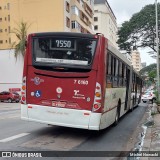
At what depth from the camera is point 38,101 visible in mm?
10242

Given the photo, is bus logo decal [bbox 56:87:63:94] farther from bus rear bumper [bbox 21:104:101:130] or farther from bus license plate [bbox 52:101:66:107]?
bus rear bumper [bbox 21:104:101:130]

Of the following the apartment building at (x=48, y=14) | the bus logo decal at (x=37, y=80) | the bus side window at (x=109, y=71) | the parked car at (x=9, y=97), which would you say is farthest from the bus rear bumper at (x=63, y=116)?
the apartment building at (x=48, y=14)

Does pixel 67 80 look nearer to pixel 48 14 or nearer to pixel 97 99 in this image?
pixel 97 99

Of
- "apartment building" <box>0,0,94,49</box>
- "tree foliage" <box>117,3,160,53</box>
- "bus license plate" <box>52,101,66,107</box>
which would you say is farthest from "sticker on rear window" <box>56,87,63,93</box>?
"apartment building" <box>0,0,94,49</box>

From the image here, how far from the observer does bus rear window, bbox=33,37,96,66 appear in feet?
32.5

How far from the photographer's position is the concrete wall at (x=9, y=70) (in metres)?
49.6

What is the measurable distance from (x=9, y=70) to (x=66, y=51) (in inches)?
1645

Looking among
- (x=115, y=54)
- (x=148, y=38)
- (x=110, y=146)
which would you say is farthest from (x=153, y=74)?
(x=110, y=146)

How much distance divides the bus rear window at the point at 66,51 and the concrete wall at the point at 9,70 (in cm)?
3964

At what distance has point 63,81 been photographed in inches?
392

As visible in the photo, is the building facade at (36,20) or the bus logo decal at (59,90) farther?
the building facade at (36,20)

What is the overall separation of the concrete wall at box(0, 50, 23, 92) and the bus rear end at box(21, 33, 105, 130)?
39.5 metres

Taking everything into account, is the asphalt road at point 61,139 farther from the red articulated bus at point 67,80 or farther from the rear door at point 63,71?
the rear door at point 63,71

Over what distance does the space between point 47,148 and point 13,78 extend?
42.7 meters
